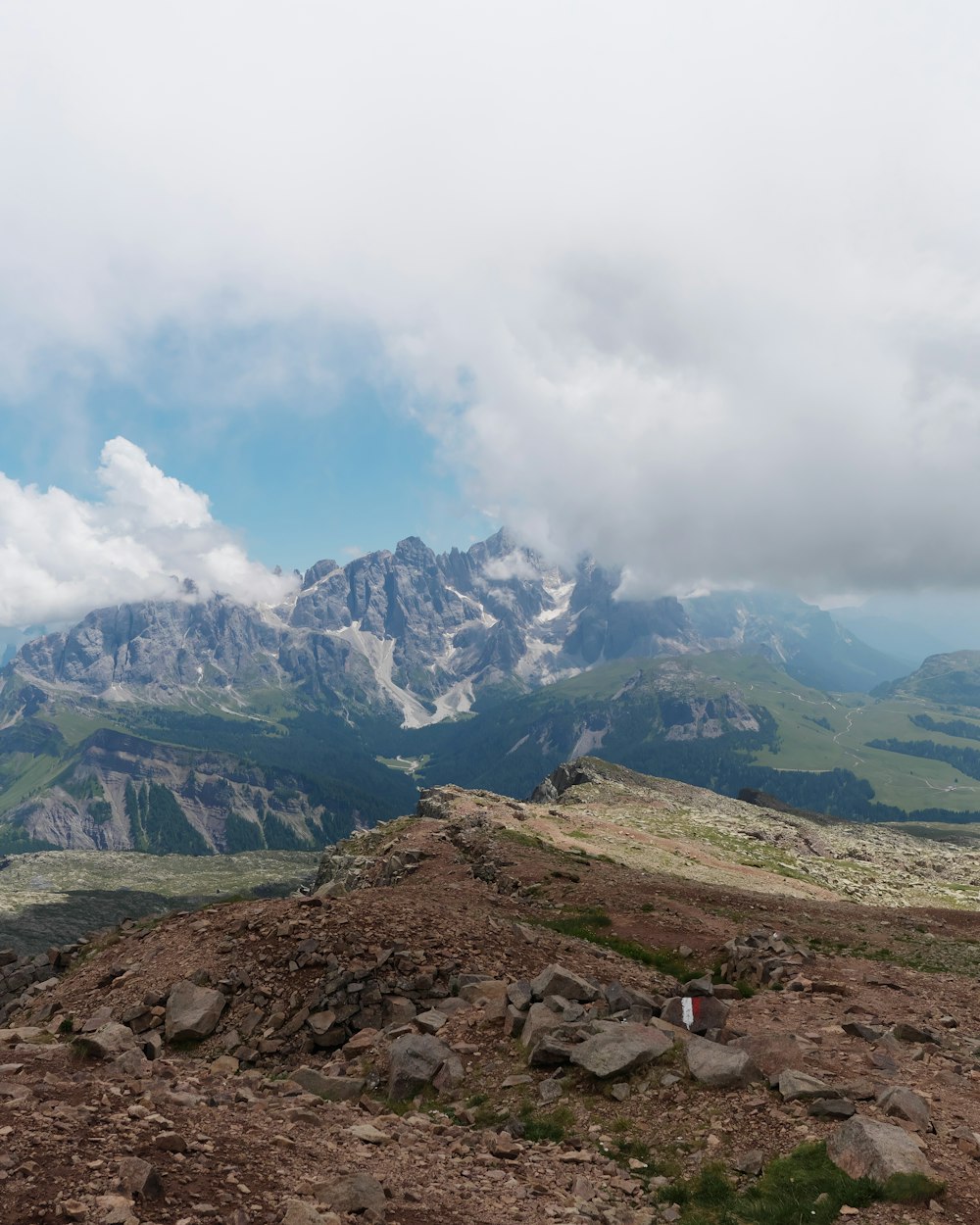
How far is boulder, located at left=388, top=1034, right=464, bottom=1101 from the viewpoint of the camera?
19828mm

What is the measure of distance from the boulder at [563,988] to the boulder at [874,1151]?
1025 cm

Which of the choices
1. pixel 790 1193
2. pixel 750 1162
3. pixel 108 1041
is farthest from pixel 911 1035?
pixel 108 1041

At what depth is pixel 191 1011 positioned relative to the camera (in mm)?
25219

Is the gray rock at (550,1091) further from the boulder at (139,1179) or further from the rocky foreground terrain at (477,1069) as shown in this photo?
the boulder at (139,1179)

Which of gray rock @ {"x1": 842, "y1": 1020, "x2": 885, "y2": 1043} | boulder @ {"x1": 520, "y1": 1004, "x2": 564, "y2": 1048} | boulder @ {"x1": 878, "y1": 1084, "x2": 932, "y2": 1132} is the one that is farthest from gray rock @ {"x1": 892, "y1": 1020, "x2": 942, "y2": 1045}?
boulder @ {"x1": 520, "y1": 1004, "x2": 564, "y2": 1048}

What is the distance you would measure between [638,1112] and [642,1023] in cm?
392

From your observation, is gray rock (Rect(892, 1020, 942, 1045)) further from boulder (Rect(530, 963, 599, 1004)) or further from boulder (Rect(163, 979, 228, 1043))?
boulder (Rect(163, 979, 228, 1043))

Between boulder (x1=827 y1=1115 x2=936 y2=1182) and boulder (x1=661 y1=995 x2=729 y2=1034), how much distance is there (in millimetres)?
7483

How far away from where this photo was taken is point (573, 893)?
4353 centimetres

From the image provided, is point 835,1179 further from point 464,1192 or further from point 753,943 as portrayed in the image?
point 753,943

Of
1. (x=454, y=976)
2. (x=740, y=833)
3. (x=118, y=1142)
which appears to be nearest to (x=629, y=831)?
(x=740, y=833)

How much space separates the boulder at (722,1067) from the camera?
17.0m

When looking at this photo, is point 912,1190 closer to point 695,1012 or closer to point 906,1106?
point 906,1106

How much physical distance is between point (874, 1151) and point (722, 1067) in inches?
172
